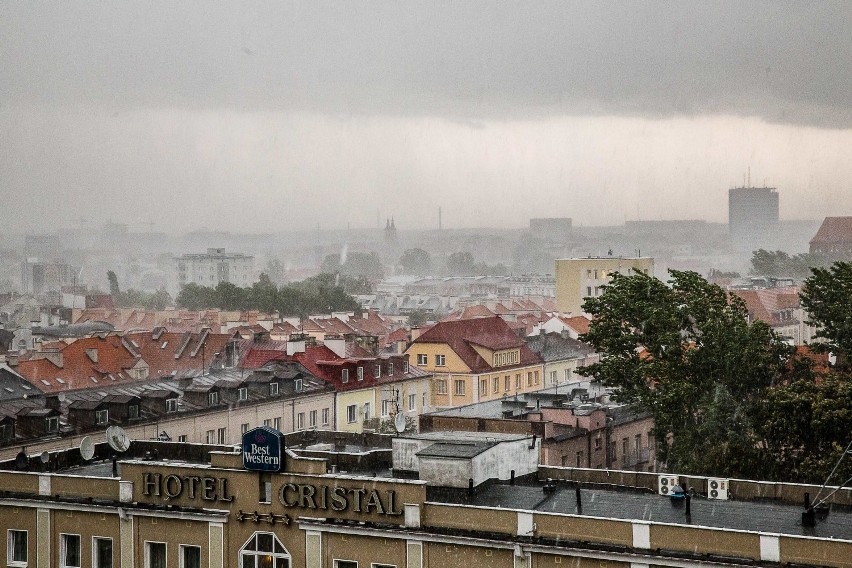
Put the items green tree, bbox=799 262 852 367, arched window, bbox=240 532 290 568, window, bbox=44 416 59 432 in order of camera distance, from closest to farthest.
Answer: arched window, bbox=240 532 290 568 < window, bbox=44 416 59 432 < green tree, bbox=799 262 852 367

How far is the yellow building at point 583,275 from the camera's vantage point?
367ft

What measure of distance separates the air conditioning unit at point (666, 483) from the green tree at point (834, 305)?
18.8 meters

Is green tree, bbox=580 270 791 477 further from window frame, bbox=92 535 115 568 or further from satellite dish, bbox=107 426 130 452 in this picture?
window frame, bbox=92 535 115 568

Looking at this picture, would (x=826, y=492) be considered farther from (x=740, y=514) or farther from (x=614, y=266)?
(x=614, y=266)

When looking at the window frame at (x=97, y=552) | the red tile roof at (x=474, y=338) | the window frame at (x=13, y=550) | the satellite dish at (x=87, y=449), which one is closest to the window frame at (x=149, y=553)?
the window frame at (x=97, y=552)

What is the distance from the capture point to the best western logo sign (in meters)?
18.7

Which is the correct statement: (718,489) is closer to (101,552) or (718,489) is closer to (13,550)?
(101,552)

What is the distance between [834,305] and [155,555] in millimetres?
24883

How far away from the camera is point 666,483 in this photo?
19.8m

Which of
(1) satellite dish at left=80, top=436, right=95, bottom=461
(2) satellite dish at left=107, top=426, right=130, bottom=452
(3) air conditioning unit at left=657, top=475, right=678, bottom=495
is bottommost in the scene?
(3) air conditioning unit at left=657, top=475, right=678, bottom=495

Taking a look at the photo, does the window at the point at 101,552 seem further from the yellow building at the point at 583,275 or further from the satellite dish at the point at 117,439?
the yellow building at the point at 583,275

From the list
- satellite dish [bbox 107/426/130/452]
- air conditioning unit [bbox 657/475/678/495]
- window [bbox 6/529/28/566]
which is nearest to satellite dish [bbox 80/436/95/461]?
satellite dish [bbox 107/426/130/452]

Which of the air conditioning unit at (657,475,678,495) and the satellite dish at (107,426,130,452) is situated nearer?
the air conditioning unit at (657,475,678,495)

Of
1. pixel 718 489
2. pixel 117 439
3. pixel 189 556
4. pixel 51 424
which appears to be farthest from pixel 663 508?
pixel 51 424
